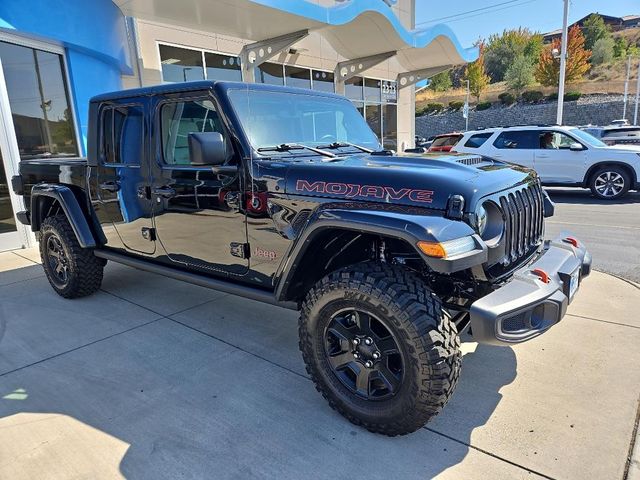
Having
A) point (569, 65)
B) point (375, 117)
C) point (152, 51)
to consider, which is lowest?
point (375, 117)

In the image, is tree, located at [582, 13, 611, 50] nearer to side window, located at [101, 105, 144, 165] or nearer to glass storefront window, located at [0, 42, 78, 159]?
glass storefront window, located at [0, 42, 78, 159]

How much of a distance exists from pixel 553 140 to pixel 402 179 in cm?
985

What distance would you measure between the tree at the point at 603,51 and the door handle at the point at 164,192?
85012 millimetres

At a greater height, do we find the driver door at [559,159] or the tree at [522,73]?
the tree at [522,73]

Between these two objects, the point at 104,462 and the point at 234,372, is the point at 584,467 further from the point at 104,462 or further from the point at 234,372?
the point at 104,462

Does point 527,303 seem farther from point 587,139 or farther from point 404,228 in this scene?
point 587,139

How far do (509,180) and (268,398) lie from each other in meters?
1.98

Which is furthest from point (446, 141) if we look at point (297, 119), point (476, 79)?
point (476, 79)

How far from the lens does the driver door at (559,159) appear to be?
33.6ft

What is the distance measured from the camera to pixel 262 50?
1186 cm

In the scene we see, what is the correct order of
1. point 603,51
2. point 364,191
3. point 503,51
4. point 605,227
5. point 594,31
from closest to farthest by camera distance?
point 364,191 → point 605,227 → point 603,51 → point 594,31 → point 503,51

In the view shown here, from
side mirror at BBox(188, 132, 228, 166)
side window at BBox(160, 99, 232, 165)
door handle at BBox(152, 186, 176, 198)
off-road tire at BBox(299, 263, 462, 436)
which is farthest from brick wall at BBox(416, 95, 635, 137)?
off-road tire at BBox(299, 263, 462, 436)

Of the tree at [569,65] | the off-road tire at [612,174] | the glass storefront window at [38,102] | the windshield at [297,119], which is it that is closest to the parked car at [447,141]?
the off-road tire at [612,174]

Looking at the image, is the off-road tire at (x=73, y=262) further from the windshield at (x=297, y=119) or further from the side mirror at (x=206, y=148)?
the windshield at (x=297, y=119)
